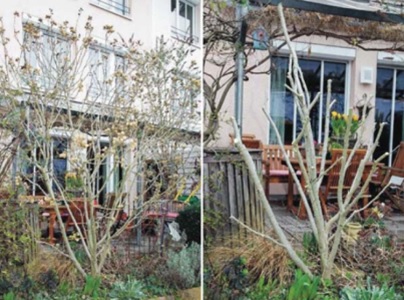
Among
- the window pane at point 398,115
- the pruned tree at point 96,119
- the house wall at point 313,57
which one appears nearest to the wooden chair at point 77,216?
the pruned tree at point 96,119

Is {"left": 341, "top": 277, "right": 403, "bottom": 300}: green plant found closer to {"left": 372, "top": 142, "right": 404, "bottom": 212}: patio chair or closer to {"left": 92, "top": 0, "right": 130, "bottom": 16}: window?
{"left": 372, "top": 142, "right": 404, "bottom": 212}: patio chair

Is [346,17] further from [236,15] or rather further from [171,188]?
[171,188]

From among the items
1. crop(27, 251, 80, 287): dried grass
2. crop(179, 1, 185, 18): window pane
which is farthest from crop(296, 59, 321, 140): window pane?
crop(27, 251, 80, 287): dried grass

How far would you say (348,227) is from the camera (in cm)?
305

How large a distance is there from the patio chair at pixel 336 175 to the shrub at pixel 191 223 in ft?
2.42

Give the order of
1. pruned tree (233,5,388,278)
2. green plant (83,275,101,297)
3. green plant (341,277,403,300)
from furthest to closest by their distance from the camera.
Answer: green plant (83,275,101,297)
pruned tree (233,5,388,278)
green plant (341,277,403,300)

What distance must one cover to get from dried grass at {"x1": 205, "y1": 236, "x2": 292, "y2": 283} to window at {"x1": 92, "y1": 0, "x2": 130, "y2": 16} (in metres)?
1.47

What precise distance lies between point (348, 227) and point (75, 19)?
6.50ft

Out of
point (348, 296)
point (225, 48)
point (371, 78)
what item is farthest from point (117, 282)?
point (371, 78)

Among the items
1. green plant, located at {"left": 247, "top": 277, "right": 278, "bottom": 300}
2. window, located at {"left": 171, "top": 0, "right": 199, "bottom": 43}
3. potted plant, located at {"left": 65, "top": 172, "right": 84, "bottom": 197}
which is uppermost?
window, located at {"left": 171, "top": 0, "right": 199, "bottom": 43}

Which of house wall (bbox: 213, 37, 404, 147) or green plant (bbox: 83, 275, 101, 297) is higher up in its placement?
house wall (bbox: 213, 37, 404, 147)

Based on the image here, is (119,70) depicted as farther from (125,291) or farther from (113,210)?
(125,291)

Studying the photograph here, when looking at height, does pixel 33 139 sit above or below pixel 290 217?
above

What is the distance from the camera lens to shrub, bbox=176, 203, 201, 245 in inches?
122
